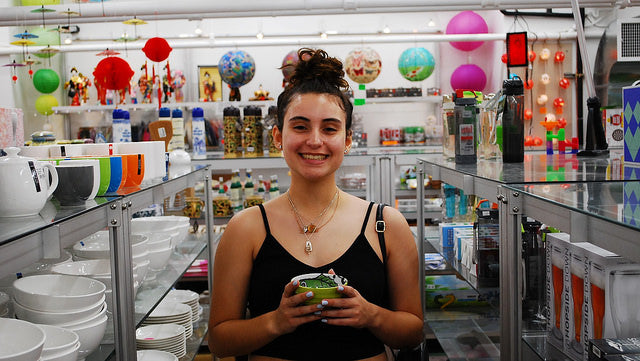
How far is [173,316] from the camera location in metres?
3.14

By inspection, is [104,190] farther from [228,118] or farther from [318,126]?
[228,118]

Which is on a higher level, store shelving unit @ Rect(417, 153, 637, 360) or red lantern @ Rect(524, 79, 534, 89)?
red lantern @ Rect(524, 79, 534, 89)

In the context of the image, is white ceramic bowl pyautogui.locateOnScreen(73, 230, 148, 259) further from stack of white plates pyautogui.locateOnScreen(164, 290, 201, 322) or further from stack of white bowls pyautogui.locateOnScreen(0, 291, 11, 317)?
stack of white plates pyautogui.locateOnScreen(164, 290, 201, 322)

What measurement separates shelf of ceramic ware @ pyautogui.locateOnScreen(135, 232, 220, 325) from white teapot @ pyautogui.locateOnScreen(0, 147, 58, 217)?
717 mm

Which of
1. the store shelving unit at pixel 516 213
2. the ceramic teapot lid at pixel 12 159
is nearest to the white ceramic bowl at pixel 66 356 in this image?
the ceramic teapot lid at pixel 12 159

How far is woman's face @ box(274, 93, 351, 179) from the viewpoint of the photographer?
5.62ft

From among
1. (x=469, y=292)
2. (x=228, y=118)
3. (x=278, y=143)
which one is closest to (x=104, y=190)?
(x=278, y=143)

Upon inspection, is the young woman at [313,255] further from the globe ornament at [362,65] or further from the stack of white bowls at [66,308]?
the globe ornament at [362,65]

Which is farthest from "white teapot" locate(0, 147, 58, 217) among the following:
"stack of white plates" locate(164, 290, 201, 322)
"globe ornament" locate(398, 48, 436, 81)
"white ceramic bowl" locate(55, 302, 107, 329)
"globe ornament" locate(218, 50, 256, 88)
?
"globe ornament" locate(398, 48, 436, 81)

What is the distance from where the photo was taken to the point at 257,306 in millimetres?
1737

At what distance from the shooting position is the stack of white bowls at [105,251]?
220 centimetres

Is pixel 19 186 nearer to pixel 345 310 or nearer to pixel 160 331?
pixel 345 310

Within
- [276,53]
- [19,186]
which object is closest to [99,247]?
[19,186]

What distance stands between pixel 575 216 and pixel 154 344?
84.6 inches
